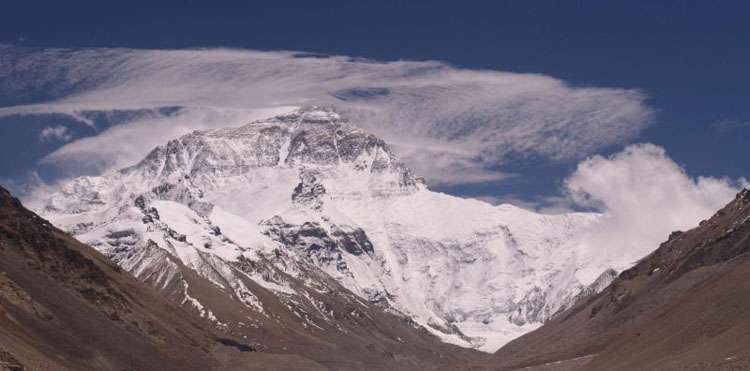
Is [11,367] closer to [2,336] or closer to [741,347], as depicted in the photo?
[2,336]

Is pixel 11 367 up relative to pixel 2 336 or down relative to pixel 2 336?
down

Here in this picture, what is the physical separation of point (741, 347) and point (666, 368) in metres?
13.2

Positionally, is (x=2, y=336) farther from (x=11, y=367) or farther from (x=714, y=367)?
(x=714, y=367)

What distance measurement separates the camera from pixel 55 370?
190125 mm

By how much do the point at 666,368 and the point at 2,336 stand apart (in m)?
116

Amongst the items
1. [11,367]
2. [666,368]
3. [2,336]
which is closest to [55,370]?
[2,336]

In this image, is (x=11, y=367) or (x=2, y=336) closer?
(x=11, y=367)

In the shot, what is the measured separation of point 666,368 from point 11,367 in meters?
110

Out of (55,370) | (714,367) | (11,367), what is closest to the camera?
(11,367)

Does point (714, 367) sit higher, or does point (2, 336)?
point (714, 367)

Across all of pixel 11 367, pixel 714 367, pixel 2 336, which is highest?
pixel 714 367

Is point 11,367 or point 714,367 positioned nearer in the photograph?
point 11,367

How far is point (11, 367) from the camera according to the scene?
148m

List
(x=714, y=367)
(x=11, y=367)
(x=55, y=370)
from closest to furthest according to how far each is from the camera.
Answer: (x=11, y=367)
(x=714, y=367)
(x=55, y=370)
